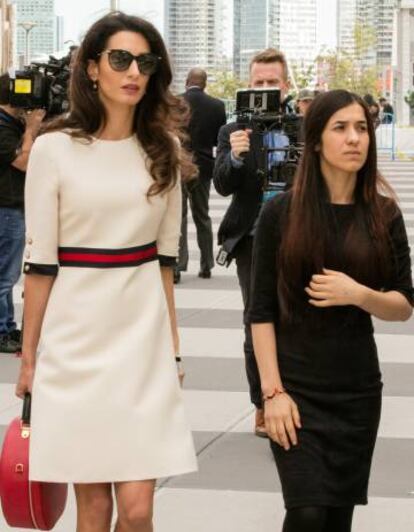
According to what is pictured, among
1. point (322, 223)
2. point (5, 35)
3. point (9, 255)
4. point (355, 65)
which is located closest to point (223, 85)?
point (355, 65)

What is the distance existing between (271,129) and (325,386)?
332 centimetres

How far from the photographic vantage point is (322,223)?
4117 millimetres

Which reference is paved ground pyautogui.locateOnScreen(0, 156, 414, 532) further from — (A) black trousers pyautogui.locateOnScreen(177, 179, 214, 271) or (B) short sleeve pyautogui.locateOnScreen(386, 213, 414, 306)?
(A) black trousers pyautogui.locateOnScreen(177, 179, 214, 271)

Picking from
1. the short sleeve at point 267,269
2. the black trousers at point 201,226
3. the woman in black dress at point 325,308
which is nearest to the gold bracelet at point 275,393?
the woman in black dress at point 325,308

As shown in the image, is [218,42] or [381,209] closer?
[381,209]

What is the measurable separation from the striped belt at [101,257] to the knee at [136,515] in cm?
65

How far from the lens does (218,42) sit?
171 m

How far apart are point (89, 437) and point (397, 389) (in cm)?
488

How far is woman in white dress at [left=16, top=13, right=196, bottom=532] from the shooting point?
412cm

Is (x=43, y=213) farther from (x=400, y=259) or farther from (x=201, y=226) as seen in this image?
(x=201, y=226)

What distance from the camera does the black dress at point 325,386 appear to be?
4094mm

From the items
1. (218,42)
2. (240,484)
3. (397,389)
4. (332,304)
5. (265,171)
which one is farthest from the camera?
(218,42)

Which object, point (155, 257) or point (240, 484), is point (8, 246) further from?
point (155, 257)

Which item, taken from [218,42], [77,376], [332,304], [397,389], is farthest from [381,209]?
[218,42]
